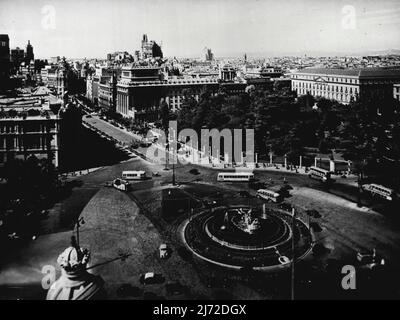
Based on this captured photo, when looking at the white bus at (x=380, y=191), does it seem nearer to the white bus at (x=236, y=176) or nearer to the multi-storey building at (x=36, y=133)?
the white bus at (x=236, y=176)

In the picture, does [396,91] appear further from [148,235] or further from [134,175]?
[148,235]

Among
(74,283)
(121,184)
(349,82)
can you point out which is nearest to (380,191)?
(121,184)

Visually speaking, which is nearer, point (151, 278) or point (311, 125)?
point (151, 278)

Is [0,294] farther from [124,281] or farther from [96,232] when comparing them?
[96,232]

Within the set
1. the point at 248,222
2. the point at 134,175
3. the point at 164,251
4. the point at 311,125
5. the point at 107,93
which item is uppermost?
the point at 107,93

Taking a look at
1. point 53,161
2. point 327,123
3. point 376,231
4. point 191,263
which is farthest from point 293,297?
point 327,123

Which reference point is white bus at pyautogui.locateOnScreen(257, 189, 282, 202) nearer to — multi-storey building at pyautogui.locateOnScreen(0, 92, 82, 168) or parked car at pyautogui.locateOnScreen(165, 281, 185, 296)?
parked car at pyautogui.locateOnScreen(165, 281, 185, 296)

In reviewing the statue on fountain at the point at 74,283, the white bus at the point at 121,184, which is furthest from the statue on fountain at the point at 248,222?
the statue on fountain at the point at 74,283

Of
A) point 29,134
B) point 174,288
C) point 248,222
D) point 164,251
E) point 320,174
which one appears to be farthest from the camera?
point 29,134
